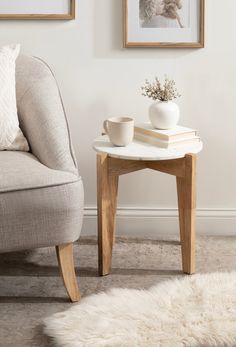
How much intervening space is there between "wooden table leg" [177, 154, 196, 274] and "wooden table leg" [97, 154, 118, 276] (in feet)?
0.88

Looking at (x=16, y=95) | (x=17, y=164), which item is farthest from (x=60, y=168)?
(x=16, y=95)

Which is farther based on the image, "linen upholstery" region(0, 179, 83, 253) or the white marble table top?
the white marble table top

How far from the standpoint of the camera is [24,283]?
2.74 metres

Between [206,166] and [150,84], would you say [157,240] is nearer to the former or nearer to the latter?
[206,166]

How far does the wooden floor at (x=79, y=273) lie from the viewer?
8.02 feet

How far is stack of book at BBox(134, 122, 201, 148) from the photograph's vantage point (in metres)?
2.76

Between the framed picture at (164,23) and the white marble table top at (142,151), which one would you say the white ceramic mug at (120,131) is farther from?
the framed picture at (164,23)

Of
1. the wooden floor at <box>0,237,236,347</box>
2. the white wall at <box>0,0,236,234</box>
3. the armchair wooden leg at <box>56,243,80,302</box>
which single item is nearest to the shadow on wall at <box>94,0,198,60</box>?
the white wall at <box>0,0,236,234</box>

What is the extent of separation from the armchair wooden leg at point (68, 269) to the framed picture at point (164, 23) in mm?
959

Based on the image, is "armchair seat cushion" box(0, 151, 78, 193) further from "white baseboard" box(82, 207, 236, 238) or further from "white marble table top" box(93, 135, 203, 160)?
"white baseboard" box(82, 207, 236, 238)

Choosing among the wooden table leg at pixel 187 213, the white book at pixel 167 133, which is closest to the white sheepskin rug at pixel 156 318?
the wooden table leg at pixel 187 213

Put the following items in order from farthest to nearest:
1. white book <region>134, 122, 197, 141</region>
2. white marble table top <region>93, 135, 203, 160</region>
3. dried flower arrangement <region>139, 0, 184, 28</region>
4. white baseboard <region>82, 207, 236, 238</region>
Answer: white baseboard <region>82, 207, 236, 238</region>
dried flower arrangement <region>139, 0, 184, 28</region>
white book <region>134, 122, 197, 141</region>
white marble table top <region>93, 135, 203, 160</region>

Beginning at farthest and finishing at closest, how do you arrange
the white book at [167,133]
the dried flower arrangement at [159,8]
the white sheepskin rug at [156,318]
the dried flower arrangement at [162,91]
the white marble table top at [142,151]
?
1. the dried flower arrangement at [159,8]
2. the dried flower arrangement at [162,91]
3. the white book at [167,133]
4. the white marble table top at [142,151]
5. the white sheepskin rug at [156,318]

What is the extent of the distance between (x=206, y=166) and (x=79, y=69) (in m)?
0.68
